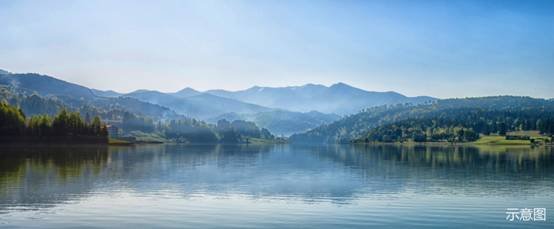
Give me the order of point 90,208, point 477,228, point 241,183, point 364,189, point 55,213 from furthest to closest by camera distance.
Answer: point 241,183 < point 364,189 < point 90,208 < point 55,213 < point 477,228

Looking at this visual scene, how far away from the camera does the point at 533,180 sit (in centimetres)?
8162

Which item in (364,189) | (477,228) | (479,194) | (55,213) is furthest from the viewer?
(364,189)

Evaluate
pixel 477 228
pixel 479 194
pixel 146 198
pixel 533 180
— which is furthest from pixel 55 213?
pixel 533 180

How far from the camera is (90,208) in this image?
48.9 metres

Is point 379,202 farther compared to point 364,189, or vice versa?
point 364,189

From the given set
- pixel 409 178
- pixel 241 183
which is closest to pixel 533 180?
pixel 409 178

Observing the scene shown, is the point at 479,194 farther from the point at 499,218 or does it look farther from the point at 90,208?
the point at 90,208

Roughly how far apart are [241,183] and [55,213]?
110ft

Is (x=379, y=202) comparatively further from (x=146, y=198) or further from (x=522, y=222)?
(x=146, y=198)

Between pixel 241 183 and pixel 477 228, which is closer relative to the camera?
pixel 477 228

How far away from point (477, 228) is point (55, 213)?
34.9 meters

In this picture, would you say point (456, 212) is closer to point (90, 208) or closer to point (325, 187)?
point (325, 187)

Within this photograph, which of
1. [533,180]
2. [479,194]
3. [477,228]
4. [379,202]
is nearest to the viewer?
[477,228]

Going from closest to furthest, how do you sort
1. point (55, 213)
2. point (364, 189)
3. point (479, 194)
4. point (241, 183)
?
point (55, 213) < point (479, 194) < point (364, 189) < point (241, 183)
